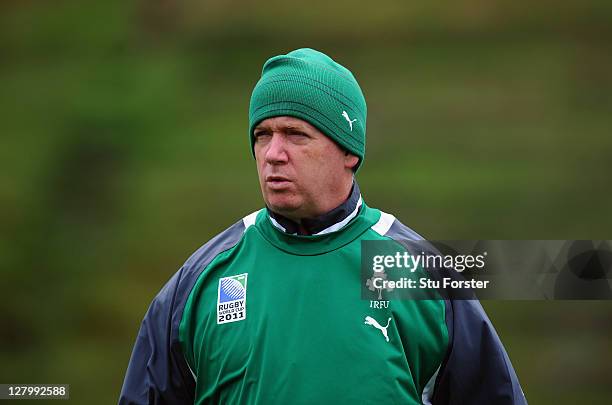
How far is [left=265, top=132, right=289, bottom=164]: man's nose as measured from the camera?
2713 millimetres

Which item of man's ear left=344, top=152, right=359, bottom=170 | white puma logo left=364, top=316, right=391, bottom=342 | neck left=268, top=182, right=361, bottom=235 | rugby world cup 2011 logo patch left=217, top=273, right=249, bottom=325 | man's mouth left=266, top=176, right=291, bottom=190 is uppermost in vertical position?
man's ear left=344, top=152, right=359, bottom=170

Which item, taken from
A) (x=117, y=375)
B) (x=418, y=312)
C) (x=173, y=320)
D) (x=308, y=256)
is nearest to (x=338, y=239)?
(x=308, y=256)

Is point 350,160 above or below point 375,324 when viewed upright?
above

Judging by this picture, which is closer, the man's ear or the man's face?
the man's face

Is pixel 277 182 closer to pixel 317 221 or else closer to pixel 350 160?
pixel 317 221

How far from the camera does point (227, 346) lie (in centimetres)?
270

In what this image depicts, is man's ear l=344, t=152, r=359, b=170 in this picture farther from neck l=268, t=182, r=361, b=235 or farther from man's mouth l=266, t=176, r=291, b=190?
man's mouth l=266, t=176, r=291, b=190

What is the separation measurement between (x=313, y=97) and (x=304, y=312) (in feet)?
1.84

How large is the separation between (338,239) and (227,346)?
400 mm

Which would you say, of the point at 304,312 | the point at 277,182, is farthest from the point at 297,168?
the point at 304,312

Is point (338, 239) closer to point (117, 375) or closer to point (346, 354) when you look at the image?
point (346, 354)

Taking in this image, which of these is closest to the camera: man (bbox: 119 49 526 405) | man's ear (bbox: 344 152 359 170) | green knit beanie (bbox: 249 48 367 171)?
man (bbox: 119 49 526 405)

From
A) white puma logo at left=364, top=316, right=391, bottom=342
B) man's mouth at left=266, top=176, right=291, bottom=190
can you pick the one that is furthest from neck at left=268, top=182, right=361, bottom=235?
white puma logo at left=364, top=316, right=391, bottom=342

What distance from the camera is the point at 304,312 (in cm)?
268
